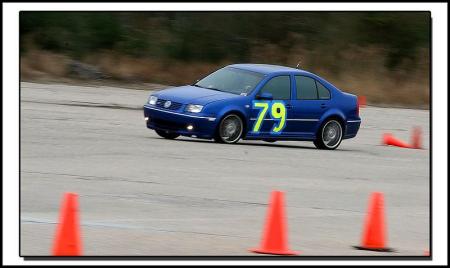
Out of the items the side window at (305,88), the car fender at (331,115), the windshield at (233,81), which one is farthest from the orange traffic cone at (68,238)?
the car fender at (331,115)

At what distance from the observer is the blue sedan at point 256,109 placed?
17938 millimetres

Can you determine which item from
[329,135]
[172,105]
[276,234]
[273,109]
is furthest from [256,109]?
[276,234]

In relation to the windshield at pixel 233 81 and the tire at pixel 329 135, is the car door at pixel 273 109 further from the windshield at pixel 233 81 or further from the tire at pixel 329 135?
the tire at pixel 329 135

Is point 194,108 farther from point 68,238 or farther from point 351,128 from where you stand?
point 68,238

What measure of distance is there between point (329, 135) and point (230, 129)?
2.50m

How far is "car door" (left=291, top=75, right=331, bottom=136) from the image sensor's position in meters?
19.2

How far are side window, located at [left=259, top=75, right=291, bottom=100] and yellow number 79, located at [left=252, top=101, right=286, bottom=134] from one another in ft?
0.54

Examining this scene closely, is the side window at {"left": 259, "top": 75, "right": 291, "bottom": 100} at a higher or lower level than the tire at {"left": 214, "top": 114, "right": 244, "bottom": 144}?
higher

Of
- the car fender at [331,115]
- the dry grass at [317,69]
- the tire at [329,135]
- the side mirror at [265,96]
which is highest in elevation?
the dry grass at [317,69]

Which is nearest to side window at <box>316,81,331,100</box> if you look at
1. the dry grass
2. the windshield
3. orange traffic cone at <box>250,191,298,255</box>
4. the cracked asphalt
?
the cracked asphalt

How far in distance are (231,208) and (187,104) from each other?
5.81 metres

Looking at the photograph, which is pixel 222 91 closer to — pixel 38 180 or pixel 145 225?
pixel 38 180

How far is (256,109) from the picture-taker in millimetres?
18500

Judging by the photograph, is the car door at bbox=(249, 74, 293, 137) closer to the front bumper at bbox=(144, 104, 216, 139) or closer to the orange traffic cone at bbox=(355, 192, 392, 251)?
the front bumper at bbox=(144, 104, 216, 139)
